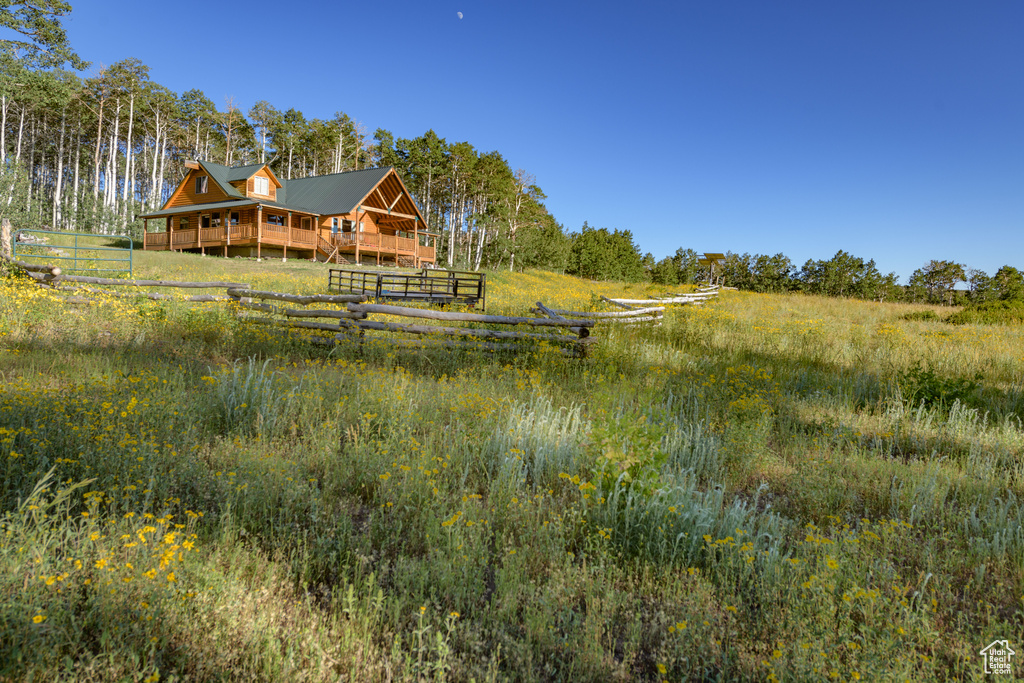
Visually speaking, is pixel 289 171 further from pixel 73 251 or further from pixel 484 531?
pixel 484 531

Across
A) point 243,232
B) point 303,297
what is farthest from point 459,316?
point 243,232

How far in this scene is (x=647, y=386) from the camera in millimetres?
7016

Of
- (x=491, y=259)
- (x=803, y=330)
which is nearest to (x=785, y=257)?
(x=491, y=259)

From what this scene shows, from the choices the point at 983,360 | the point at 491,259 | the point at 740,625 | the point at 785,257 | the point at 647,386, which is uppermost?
the point at 785,257

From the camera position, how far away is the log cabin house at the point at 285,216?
1330 inches

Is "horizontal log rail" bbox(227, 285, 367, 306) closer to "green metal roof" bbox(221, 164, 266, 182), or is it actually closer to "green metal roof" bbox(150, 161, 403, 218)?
"green metal roof" bbox(150, 161, 403, 218)

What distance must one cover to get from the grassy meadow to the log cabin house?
2974 centimetres

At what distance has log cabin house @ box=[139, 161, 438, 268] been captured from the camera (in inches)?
1330

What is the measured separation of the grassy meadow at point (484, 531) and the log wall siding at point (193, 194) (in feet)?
112

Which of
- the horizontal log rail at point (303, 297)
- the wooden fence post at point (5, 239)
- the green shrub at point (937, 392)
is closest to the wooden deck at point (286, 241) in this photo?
the wooden fence post at point (5, 239)

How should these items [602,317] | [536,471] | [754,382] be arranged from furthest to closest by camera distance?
1. [602,317]
2. [754,382]
3. [536,471]

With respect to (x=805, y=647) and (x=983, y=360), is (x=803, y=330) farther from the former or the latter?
(x=805, y=647)

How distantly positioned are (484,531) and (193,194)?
43307mm

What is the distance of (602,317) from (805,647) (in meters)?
9.76
